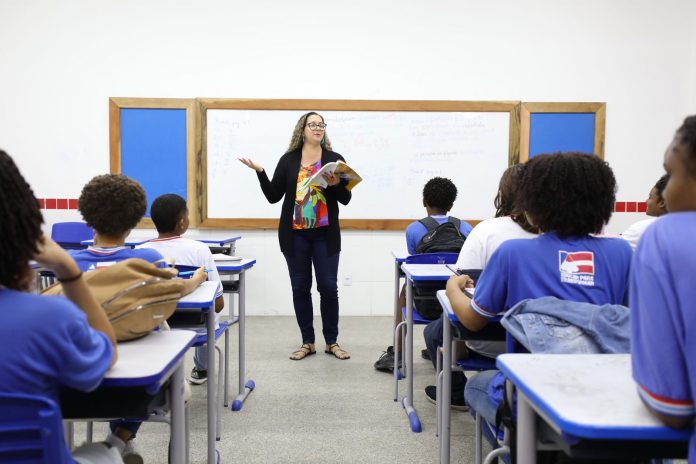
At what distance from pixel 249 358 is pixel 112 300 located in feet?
7.98

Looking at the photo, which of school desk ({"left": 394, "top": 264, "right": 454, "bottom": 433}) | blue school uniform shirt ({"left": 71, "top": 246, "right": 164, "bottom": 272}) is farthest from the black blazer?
blue school uniform shirt ({"left": 71, "top": 246, "right": 164, "bottom": 272})

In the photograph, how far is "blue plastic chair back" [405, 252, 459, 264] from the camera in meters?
2.69

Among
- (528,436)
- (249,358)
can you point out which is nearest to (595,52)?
(249,358)

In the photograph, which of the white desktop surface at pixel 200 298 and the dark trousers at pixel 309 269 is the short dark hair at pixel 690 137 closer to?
the white desktop surface at pixel 200 298

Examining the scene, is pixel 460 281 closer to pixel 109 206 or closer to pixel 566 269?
pixel 566 269

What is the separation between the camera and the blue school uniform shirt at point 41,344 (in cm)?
89

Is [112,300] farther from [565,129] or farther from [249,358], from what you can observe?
[565,129]

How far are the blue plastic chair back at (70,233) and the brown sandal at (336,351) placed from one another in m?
2.42

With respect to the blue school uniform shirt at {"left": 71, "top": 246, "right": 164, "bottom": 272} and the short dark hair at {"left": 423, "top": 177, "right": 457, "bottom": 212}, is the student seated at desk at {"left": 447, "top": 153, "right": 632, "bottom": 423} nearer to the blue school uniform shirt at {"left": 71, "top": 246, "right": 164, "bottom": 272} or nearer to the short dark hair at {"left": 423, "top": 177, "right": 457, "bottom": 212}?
the blue school uniform shirt at {"left": 71, "top": 246, "right": 164, "bottom": 272}

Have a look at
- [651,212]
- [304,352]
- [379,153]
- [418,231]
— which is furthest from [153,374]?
[379,153]

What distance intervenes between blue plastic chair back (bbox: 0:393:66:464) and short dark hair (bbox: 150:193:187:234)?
5.13ft

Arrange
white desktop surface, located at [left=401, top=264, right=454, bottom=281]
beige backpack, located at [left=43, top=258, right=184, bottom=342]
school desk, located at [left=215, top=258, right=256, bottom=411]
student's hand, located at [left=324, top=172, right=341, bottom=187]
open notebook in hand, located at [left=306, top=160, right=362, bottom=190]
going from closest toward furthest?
beige backpack, located at [left=43, top=258, right=184, bottom=342], white desktop surface, located at [left=401, top=264, right=454, bottom=281], school desk, located at [left=215, top=258, right=256, bottom=411], open notebook in hand, located at [left=306, top=160, right=362, bottom=190], student's hand, located at [left=324, top=172, right=341, bottom=187]

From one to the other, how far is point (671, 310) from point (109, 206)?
60.5 inches

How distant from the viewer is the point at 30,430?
908mm
